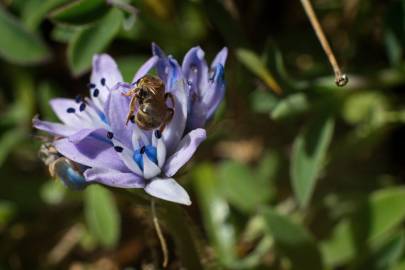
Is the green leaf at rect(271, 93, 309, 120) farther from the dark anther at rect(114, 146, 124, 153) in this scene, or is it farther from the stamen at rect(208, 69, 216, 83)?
the dark anther at rect(114, 146, 124, 153)

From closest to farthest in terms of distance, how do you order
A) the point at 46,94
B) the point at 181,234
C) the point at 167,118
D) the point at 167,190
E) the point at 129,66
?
the point at 167,190
the point at 167,118
the point at 181,234
the point at 129,66
the point at 46,94

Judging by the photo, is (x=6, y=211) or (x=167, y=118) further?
(x=6, y=211)

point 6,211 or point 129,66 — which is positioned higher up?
point 129,66

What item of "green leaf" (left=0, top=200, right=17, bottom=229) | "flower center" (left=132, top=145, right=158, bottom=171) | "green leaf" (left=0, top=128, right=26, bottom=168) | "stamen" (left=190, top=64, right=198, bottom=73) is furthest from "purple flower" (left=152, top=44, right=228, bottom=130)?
"green leaf" (left=0, top=200, right=17, bottom=229)

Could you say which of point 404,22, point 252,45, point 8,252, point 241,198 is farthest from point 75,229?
point 404,22

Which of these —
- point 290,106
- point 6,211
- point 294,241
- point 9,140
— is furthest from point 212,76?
point 6,211

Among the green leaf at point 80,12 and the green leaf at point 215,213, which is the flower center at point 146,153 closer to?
the green leaf at point 80,12

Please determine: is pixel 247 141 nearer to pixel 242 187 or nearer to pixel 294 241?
pixel 242 187
